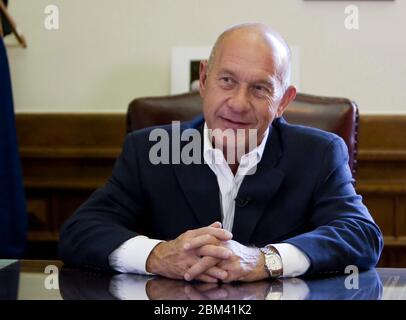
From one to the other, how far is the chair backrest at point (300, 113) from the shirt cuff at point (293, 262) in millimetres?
798

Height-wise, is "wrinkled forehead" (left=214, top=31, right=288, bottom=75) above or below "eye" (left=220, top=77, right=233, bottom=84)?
above

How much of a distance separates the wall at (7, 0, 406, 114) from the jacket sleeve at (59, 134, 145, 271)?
1.06 metres

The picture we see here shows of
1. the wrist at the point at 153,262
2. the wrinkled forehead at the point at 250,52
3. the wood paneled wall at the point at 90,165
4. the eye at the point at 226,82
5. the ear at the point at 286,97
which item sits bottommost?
the wood paneled wall at the point at 90,165

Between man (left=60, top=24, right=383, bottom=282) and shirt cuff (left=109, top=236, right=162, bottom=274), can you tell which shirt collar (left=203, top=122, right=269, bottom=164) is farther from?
shirt cuff (left=109, top=236, right=162, bottom=274)

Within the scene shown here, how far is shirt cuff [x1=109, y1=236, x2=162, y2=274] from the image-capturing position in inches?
56.6

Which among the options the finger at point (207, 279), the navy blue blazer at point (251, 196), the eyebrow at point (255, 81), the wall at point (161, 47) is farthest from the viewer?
the wall at point (161, 47)

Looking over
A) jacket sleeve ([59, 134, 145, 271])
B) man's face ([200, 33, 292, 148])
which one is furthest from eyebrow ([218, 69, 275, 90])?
jacket sleeve ([59, 134, 145, 271])

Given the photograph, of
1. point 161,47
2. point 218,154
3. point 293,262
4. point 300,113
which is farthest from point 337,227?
point 161,47

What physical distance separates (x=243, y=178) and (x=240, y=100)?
9.2 inches

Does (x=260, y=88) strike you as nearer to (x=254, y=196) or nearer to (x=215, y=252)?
(x=254, y=196)

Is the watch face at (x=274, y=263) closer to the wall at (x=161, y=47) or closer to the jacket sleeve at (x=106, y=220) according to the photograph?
the jacket sleeve at (x=106, y=220)

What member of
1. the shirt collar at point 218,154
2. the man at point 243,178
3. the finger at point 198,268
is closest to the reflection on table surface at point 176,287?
the finger at point 198,268

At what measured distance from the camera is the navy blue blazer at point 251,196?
1.70 metres
